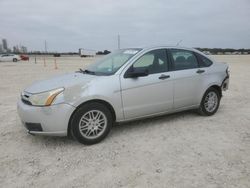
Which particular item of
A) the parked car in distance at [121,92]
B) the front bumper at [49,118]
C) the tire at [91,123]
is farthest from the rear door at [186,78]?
the front bumper at [49,118]

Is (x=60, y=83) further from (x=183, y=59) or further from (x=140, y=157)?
(x=183, y=59)

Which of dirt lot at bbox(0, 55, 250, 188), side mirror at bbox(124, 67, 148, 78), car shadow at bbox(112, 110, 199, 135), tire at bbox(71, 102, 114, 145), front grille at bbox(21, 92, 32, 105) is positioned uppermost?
side mirror at bbox(124, 67, 148, 78)

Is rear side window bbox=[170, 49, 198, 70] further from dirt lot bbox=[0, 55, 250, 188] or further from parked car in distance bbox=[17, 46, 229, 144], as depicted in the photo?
dirt lot bbox=[0, 55, 250, 188]

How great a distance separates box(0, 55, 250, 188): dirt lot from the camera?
3092mm

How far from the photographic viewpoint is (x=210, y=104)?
18.6ft

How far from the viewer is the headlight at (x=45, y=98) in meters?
3.83

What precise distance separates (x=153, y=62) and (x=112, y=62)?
803 mm

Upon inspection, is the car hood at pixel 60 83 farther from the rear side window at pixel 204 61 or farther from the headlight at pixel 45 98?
the rear side window at pixel 204 61

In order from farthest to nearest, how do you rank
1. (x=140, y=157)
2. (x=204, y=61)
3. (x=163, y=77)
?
(x=204, y=61)
(x=163, y=77)
(x=140, y=157)

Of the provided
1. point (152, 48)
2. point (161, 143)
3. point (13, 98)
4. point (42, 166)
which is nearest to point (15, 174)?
point (42, 166)

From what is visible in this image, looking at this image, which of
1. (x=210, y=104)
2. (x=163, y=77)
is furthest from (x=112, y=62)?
(x=210, y=104)

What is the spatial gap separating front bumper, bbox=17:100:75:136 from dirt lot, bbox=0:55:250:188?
0.33 meters

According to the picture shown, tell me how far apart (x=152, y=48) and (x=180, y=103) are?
50.0 inches

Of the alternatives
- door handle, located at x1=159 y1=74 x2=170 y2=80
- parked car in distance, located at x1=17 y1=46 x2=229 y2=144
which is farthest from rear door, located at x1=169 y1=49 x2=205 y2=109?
door handle, located at x1=159 y1=74 x2=170 y2=80
